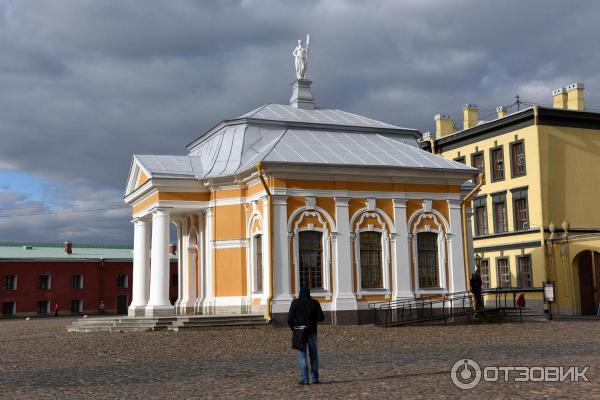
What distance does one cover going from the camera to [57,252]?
55.6m

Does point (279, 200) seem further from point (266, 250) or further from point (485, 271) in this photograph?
point (485, 271)

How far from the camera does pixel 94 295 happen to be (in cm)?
5381

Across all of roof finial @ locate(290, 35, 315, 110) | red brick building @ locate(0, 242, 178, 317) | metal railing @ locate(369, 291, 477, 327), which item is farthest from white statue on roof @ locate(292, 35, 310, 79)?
red brick building @ locate(0, 242, 178, 317)

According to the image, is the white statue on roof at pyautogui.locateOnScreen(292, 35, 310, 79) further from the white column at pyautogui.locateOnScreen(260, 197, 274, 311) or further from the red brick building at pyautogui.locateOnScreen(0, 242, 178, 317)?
the red brick building at pyautogui.locateOnScreen(0, 242, 178, 317)

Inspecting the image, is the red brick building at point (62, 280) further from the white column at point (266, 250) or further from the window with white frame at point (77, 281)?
the white column at point (266, 250)

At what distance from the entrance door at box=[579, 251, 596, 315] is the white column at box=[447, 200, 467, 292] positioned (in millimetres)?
10915

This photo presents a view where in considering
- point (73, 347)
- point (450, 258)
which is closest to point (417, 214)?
point (450, 258)

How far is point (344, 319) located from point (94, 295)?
114 feet

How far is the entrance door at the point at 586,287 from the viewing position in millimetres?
33750

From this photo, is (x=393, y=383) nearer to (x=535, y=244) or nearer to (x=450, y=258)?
(x=450, y=258)

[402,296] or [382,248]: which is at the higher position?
[382,248]

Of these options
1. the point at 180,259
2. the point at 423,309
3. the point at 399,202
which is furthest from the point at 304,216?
the point at 180,259

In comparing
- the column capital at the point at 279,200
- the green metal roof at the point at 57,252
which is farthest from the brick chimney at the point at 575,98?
the green metal roof at the point at 57,252

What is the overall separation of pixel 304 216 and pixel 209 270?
4554mm
